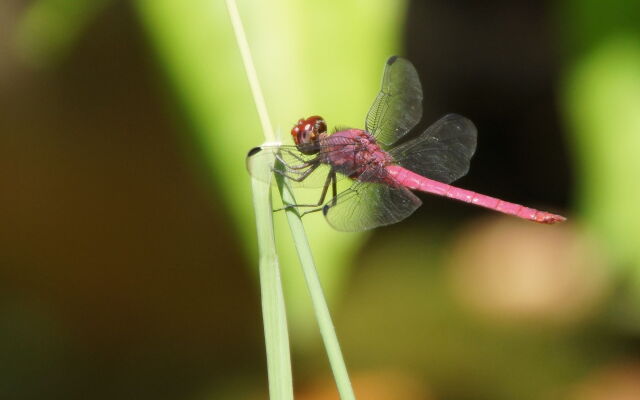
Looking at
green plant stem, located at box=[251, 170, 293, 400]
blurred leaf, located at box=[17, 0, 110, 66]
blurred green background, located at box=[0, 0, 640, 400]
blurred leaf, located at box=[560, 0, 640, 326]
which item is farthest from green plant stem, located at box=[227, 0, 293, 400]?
blurred leaf, located at box=[560, 0, 640, 326]

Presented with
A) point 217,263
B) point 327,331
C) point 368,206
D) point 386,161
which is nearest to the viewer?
point 327,331

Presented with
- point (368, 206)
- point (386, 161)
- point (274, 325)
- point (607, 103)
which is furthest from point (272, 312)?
point (607, 103)

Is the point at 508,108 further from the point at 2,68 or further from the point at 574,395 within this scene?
the point at 2,68

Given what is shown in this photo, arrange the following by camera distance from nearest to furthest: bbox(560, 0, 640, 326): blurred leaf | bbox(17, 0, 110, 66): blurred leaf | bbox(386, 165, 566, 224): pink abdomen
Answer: bbox(386, 165, 566, 224): pink abdomen < bbox(17, 0, 110, 66): blurred leaf < bbox(560, 0, 640, 326): blurred leaf

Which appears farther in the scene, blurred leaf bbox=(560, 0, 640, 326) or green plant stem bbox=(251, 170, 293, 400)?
blurred leaf bbox=(560, 0, 640, 326)

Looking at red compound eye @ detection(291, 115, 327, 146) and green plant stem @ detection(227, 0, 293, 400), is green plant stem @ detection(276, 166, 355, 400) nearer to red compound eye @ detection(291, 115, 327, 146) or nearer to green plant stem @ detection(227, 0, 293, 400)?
green plant stem @ detection(227, 0, 293, 400)

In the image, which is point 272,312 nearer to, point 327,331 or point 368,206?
point 327,331

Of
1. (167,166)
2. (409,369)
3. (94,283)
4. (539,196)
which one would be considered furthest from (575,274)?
(94,283)
